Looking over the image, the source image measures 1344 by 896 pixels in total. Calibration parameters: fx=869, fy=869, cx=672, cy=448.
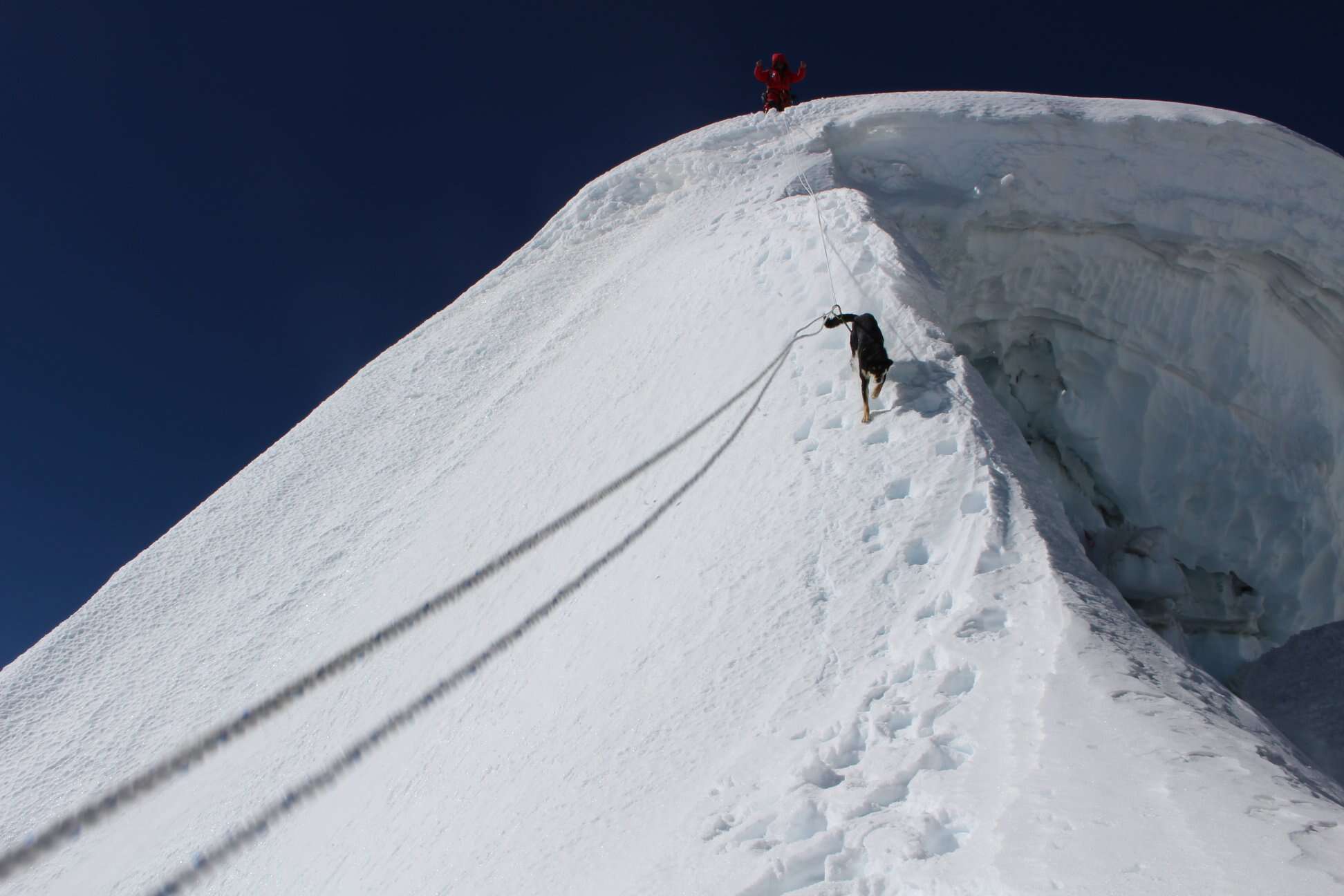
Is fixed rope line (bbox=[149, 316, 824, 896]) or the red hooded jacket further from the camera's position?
the red hooded jacket

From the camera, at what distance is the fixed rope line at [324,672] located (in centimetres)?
593

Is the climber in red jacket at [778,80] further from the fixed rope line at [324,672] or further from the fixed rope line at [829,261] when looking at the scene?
the fixed rope line at [324,672]

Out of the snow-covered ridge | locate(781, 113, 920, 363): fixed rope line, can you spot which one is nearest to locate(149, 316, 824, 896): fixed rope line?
locate(781, 113, 920, 363): fixed rope line

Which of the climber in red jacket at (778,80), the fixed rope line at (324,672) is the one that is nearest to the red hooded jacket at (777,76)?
the climber in red jacket at (778,80)

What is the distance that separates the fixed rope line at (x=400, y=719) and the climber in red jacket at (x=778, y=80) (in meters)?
7.30

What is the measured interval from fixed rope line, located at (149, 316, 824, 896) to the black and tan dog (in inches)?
32.9

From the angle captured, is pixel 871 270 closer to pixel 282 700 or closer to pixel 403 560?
pixel 403 560

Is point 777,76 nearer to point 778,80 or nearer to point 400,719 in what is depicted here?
point 778,80

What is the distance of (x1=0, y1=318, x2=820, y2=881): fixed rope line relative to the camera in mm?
5934

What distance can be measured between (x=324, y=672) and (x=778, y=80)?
29.7 feet

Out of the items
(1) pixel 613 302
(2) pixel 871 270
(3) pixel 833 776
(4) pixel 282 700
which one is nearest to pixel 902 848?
(3) pixel 833 776

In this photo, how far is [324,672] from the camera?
651 cm

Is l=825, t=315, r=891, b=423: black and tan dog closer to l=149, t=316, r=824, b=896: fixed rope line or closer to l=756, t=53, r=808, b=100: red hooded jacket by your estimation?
l=149, t=316, r=824, b=896: fixed rope line

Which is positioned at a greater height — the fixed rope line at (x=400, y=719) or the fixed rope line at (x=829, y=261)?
the fixed rope line at (x=829, y=261)
